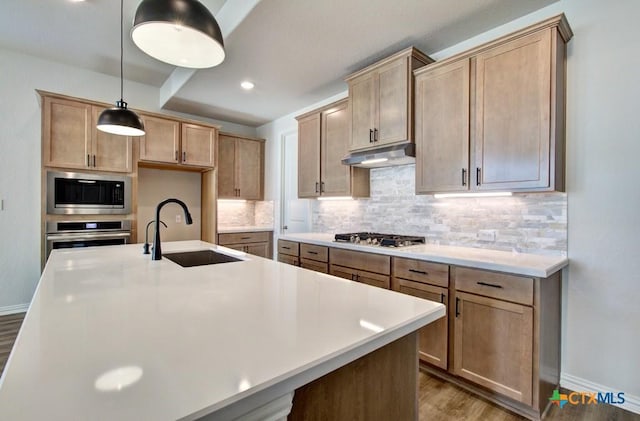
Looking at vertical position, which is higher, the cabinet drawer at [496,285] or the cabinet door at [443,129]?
the cabinet door at [443,129]

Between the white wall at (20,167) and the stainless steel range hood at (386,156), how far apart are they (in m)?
3.52

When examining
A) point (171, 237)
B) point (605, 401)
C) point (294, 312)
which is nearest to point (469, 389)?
point (605, 401)

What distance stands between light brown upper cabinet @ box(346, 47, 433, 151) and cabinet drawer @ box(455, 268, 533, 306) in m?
1.24

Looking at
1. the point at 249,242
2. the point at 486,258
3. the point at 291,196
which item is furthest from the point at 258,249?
the point at 486,258

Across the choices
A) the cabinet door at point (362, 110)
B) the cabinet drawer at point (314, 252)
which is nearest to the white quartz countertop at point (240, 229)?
the cabinet drawer at point (314, 252)

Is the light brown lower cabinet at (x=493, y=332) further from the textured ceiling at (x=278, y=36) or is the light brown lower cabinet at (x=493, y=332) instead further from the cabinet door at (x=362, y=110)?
the textured ceiling at (x=278, y=36)

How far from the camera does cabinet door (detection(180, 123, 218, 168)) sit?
13.8 feet

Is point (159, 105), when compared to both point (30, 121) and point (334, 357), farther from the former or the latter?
point (334, 357)

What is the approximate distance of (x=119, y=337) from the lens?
808mm

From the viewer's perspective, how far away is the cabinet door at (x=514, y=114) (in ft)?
6.56

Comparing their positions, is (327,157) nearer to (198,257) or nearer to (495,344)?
(198,257)

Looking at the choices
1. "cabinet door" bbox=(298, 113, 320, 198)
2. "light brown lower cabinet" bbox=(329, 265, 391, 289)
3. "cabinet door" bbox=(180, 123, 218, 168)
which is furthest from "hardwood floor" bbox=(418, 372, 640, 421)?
"cabinet door" bbox=(180, 123, 218, 168)

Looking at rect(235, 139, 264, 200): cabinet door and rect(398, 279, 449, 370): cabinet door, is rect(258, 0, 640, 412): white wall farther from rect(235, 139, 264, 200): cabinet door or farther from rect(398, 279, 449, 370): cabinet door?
rect(235, 139, 264, 200): cabinet door

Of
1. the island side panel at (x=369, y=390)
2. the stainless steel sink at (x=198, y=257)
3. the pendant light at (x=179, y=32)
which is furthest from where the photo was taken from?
the stainless steel sink at (x=198, y=257)
